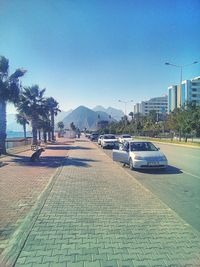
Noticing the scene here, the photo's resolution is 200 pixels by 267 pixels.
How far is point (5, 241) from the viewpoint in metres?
5.85

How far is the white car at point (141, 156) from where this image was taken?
52.2 ft

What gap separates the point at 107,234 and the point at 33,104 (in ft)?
136

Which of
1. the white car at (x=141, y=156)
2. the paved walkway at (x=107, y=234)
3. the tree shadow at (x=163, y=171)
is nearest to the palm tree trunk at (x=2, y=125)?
the white car at (x=141, y=156)

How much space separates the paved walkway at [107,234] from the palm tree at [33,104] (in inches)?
1403

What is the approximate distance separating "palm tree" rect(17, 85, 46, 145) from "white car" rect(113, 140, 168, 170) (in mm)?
27844

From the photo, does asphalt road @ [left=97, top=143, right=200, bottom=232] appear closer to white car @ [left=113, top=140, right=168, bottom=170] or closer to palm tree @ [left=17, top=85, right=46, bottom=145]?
white car @ [left=113, top=140, right=168, bottom=170]

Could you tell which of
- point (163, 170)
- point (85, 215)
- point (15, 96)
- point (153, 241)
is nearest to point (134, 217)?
point (85, 215)

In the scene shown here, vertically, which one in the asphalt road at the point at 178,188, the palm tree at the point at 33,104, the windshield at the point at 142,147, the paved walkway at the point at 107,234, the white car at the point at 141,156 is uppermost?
the palm tree at the point at 33,104

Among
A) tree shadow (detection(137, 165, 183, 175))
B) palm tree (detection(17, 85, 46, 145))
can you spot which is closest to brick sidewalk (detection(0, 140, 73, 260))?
tree shadow (detection(137, 165, 183, 175))

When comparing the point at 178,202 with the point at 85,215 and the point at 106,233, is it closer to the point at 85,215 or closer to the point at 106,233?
the point at 85,215

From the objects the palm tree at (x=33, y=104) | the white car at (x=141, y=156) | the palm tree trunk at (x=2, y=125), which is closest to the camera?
the white car at (x=141, y=156)

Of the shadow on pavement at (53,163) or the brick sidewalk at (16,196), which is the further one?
the shadow on pavement at (53,163)

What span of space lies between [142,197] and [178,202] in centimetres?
92

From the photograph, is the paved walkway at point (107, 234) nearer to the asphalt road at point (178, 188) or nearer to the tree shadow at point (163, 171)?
the asphalt road at point (178, 188)
